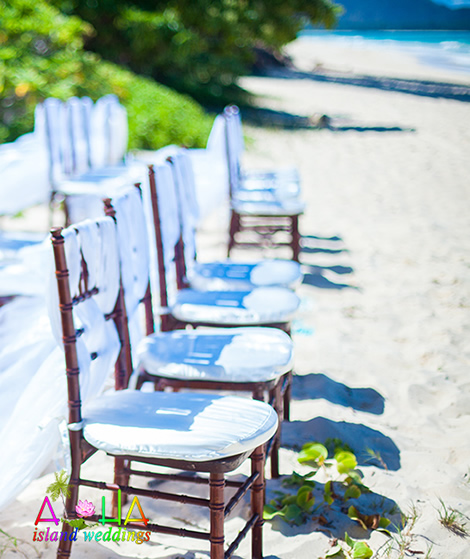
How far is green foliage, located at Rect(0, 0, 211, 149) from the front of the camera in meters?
7.44

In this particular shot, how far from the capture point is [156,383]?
213 centimetres

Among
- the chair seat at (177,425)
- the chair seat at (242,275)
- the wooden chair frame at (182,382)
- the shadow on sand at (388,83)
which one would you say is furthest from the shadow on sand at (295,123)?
the chair seat at (177,425)

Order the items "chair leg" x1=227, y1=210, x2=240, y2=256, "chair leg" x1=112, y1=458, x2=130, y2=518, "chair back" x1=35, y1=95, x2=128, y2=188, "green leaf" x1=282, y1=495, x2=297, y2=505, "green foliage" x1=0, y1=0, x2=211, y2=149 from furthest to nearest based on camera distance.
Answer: "green foliage" x1=0, y1=0, x2=211, y2=149
"chair back" x1=35, y1=95, x2=128, y2=188
"chair leg" x1=227, y1=210, x2=240, y2=256
"green leaf" x1=282, y1=495, x2=297, y2=505
"chair leg" x1=112, y1=458, x2=130, y2=518

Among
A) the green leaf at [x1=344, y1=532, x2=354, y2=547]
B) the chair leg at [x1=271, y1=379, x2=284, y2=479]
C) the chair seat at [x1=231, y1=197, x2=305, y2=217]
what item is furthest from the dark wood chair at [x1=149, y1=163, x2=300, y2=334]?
the chair seat at [x1=231, y1=197, x2=305, y2=217]

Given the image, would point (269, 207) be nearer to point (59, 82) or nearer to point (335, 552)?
point (335, 552)

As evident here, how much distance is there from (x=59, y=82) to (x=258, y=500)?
7530mm

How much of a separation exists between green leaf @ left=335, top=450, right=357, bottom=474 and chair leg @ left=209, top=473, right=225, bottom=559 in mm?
720

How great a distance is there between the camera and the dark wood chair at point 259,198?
4.15 meters

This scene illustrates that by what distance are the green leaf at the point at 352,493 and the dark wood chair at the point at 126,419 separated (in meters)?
0.41

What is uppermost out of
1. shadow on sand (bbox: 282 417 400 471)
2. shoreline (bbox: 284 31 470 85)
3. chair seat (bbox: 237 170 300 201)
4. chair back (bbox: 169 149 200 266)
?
shoreline (bbox: 284 31 470 85)

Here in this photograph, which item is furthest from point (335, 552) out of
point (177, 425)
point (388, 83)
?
point (388, 83)

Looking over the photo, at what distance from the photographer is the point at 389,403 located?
282 cm

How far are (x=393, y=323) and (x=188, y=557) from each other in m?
2.23

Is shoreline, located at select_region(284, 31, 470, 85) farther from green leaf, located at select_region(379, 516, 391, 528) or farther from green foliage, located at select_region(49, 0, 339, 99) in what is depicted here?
green leaf, located at select_region(379, 516, 391, 528)
